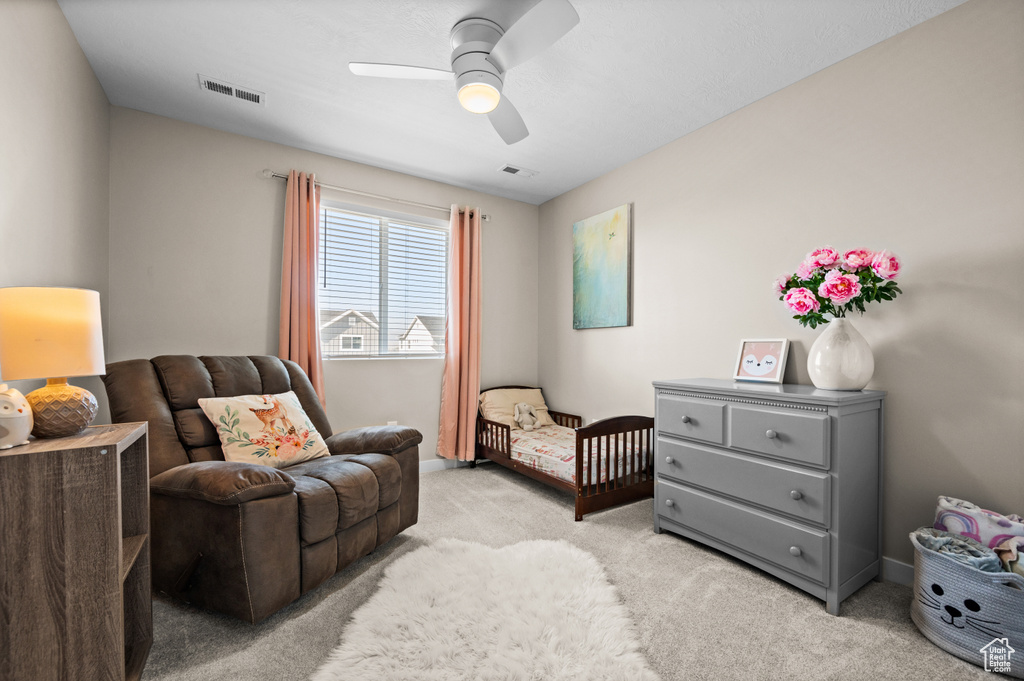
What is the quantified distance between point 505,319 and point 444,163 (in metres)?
1.49

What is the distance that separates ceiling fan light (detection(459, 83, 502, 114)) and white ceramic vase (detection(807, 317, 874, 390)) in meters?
1.86

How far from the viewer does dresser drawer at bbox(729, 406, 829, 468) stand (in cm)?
187

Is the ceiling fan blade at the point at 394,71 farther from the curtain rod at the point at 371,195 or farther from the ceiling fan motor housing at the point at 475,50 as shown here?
the curtain rod at the point at 371,195


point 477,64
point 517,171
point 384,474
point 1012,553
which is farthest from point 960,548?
point 517,171

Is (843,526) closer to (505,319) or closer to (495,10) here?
(495,10)

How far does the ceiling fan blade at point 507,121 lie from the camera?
7.13 ft

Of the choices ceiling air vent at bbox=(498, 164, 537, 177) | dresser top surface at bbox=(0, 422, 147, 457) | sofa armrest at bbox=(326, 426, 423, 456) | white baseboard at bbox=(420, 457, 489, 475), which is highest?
ceiling air vent at bbox=(498, 164, 537, 177)

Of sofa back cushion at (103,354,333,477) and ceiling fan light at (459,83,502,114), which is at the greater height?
ceiling fan light at (459,83,502,114)

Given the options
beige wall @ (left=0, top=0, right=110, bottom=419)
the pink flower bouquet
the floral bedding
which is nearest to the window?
the floral bedding

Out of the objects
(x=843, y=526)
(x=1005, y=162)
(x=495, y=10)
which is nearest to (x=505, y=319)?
(x=495, y=10)

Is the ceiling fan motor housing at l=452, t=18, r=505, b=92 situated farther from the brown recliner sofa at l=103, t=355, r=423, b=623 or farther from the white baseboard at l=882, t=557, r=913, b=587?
the white baseboard at l=882, t=557, r=913, b=587

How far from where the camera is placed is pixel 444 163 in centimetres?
352

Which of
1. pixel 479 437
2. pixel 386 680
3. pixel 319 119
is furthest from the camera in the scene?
pixel 479 437

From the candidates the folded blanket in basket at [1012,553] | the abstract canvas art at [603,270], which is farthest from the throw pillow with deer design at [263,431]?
the folded blanket in basket at [1012,553]
